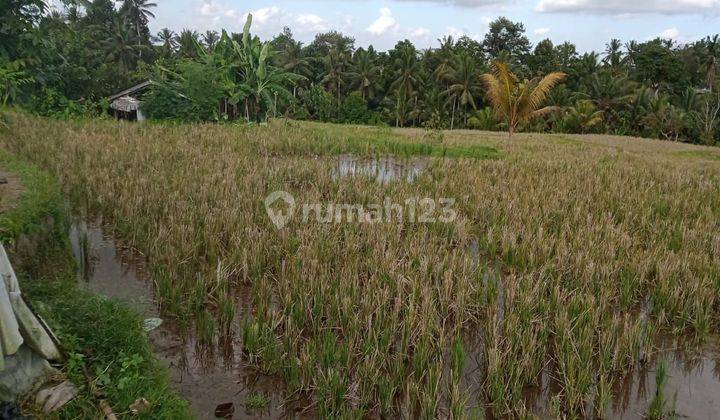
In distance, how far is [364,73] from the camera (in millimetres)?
33500

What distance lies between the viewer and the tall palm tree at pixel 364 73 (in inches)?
1319

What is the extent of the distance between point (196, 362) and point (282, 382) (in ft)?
1.96

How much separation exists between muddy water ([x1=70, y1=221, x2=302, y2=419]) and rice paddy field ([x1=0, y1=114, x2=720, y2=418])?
85 millimetres

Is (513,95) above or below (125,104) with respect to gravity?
above

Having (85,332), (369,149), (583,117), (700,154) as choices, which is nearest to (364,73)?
(583,117)

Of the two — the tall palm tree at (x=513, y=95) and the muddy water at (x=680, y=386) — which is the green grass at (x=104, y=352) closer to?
the muddy water at (x=680, y=386)

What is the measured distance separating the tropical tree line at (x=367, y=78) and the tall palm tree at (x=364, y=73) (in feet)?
0.23

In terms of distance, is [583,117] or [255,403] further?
[583,117]

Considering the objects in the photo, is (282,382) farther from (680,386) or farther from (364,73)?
(364,73)

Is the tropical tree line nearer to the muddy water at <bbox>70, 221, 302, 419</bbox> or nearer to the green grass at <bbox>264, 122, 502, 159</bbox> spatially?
the green grass at <bbox>264, 122, 502, 159</bbox>

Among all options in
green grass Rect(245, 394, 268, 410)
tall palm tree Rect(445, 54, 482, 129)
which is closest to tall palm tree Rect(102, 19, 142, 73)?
tall palm tree Rect(445, 54, 482, 129)

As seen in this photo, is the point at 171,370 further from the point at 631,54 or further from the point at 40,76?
the point at 631,54

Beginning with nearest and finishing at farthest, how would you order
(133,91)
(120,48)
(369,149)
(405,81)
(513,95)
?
(369,149)
(513,95)
(133,91)
(120,48)
(405,81)

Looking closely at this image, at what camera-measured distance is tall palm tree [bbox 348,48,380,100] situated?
33.5 m
